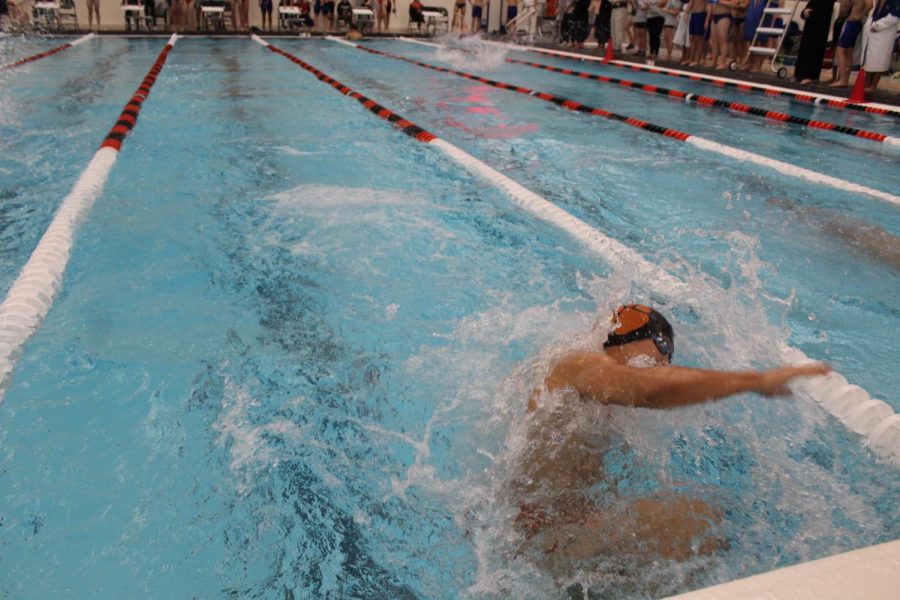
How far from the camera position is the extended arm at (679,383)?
5.64ft

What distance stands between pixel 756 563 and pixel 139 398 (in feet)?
6.99

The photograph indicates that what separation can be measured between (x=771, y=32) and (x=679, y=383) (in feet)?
36.7

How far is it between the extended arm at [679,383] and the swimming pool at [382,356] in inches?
7.8

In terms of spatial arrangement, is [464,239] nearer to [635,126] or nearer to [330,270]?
[330,270]

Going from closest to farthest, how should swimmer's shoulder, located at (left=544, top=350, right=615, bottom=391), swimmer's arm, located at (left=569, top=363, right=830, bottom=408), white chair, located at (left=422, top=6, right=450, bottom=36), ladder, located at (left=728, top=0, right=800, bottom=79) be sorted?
swimmer's arm, located at (left=569, top=363, right=830, bottom=408) → swimmer's shoulder, located at (left=544, top=350, right=615, bottom=391) → ladder, located at (left=728, top=0, right=800, bottom=79) → white chair, located at (left=422, top=6, right=450, bottom=36)

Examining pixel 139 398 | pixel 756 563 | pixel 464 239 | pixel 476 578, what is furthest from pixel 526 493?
pixel 464 239


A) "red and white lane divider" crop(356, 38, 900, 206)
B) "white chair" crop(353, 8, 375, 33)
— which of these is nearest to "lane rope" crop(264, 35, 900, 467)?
"red and white lane divider" crop(356, 38, 900, 206)

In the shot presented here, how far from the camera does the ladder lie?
1077cm

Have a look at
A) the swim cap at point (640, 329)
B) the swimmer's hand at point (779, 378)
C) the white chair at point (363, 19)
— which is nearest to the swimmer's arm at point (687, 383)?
the swimmer's hand at point (779, 378)

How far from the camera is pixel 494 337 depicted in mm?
3109

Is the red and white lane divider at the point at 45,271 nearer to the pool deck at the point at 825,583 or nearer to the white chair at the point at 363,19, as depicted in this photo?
the pool deck at the point at 825,583

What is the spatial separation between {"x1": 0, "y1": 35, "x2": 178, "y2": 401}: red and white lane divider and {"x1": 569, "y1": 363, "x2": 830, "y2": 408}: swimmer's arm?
2.19m

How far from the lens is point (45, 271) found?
3420 mm

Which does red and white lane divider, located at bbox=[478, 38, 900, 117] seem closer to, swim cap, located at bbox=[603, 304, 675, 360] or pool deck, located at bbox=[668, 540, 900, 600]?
swim cap, located at bbox=[603, 304, 675, 360]
